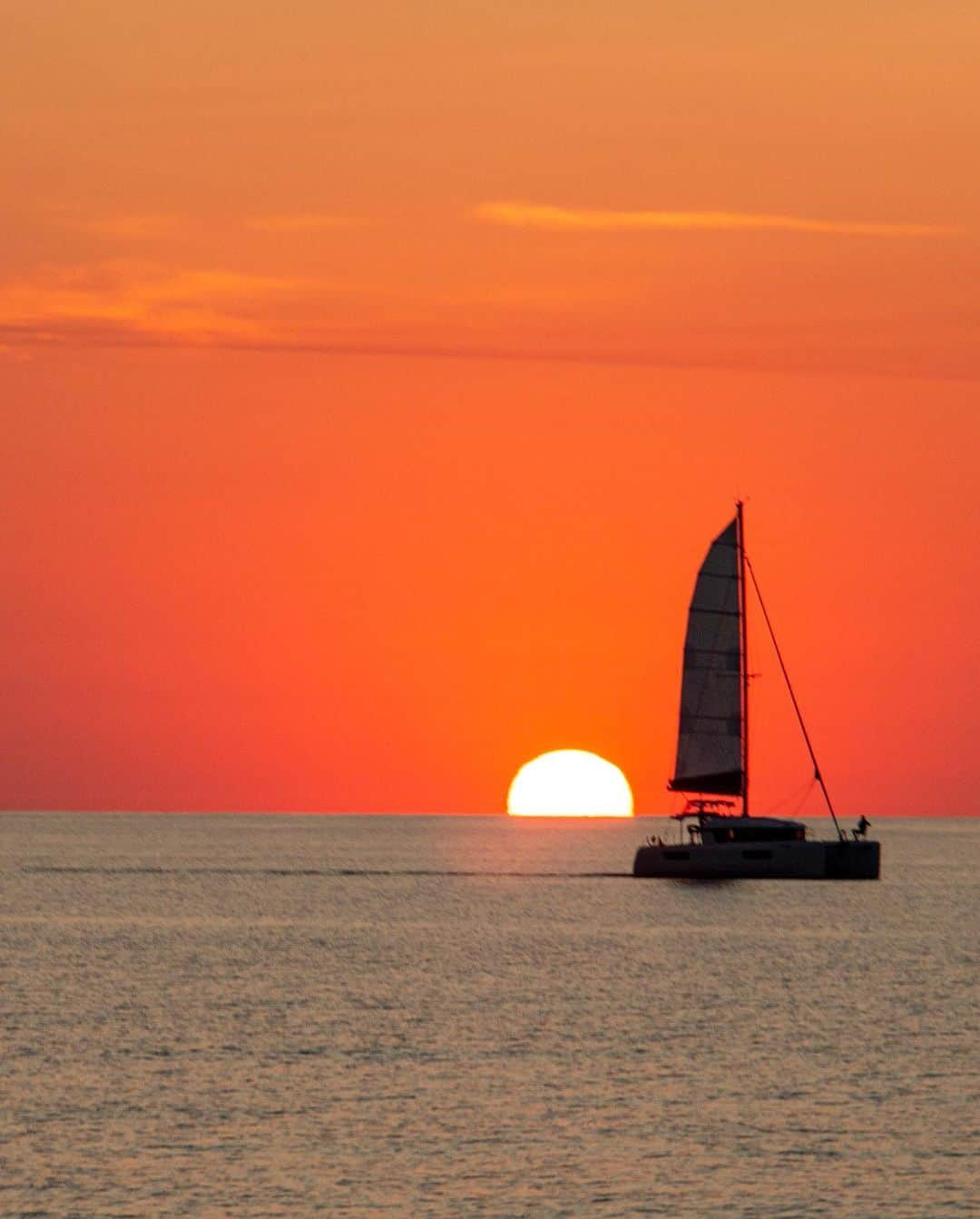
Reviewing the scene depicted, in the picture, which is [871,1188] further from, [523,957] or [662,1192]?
[523,957]

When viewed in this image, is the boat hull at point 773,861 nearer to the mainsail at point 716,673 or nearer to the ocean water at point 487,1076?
the mainsail at point 716,673

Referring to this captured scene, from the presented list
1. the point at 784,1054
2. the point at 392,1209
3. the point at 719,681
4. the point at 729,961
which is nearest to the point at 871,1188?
the point at 392,1209

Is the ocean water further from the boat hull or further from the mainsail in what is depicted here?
the mainsail

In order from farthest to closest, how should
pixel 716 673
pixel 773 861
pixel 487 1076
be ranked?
pixel 773 861 → pixel 716 673 → pixel 487 1076

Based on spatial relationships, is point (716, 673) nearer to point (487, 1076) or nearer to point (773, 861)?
point (773, 861)

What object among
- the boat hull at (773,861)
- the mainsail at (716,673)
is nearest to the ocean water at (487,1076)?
the boat hull at (773,861)

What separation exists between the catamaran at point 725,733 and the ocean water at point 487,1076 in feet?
54.1

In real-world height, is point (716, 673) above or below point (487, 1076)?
above

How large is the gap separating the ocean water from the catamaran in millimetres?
16487

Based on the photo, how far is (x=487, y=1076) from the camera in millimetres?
69875

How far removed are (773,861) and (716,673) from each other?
12654 millimetres

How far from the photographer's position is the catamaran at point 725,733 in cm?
14788

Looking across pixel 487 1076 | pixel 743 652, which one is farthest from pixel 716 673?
pixel 487 1076

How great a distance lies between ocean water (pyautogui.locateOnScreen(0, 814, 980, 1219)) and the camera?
52094mm
